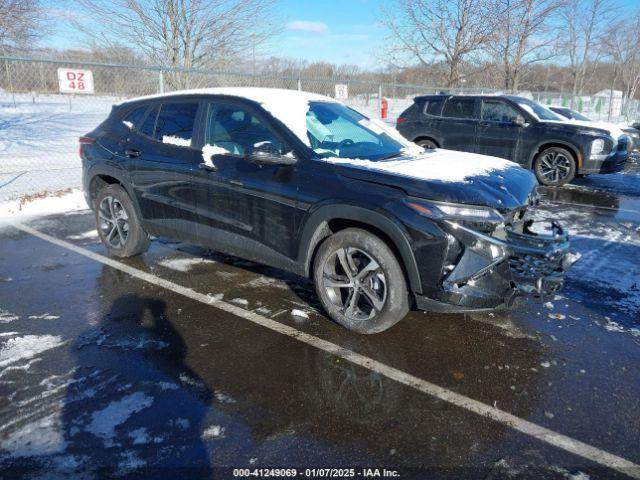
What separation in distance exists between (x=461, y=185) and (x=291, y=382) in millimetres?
1715

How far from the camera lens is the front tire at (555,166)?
31.9 feet

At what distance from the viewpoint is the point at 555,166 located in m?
9.91

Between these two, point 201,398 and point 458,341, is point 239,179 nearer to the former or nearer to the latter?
point 201,398

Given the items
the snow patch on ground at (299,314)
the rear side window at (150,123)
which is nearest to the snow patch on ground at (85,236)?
the rear side window at (150,123)

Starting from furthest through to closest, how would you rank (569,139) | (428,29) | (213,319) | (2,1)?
(428,29) → (2,1) → (569,139) → (213,319)

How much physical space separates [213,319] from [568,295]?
3.12 meters

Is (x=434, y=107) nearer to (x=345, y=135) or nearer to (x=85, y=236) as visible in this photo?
(x=345, y=135)

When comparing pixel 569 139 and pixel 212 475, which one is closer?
pixel 212 475

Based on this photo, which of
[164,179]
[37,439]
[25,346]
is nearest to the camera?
[37,439]

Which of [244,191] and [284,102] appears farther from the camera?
[284,102]

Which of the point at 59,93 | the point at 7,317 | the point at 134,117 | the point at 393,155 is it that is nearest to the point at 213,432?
the point at 7,317

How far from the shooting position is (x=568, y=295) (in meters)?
4.39

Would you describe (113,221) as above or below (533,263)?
below

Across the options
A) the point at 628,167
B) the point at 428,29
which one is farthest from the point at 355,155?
the point at 428,29
